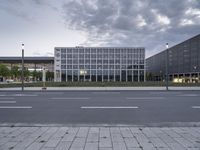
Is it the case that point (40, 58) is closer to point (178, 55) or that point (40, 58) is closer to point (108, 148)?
point (178, 55)

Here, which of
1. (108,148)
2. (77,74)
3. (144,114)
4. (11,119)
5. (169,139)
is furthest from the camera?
(77,74)

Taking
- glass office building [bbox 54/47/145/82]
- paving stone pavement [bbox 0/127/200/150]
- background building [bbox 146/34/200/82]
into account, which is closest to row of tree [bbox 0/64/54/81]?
glass office building [bbox 54/47/145/82]

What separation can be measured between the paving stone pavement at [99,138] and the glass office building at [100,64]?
101m

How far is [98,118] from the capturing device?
9539 millimetres

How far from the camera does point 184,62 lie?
10544cm

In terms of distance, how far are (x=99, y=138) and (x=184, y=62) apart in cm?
10713

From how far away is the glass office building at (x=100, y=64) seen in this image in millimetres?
108938

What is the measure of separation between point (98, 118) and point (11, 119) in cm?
362

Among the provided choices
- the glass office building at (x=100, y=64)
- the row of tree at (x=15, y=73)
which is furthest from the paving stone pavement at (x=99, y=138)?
the glass office building at (x=100, y=64)

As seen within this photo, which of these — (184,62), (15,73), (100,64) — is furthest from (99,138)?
(184,62)

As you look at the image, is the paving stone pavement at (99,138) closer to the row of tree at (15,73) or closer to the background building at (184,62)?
the row of tree at (15,73)

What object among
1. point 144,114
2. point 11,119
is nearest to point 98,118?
point 144,114

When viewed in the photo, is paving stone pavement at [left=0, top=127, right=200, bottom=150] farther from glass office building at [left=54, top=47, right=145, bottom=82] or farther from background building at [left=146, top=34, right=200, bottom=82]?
glass office building at [left=54, top=47, right=145, bottom=82]

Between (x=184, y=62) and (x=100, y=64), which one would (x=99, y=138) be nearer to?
(x=100, y=64)
